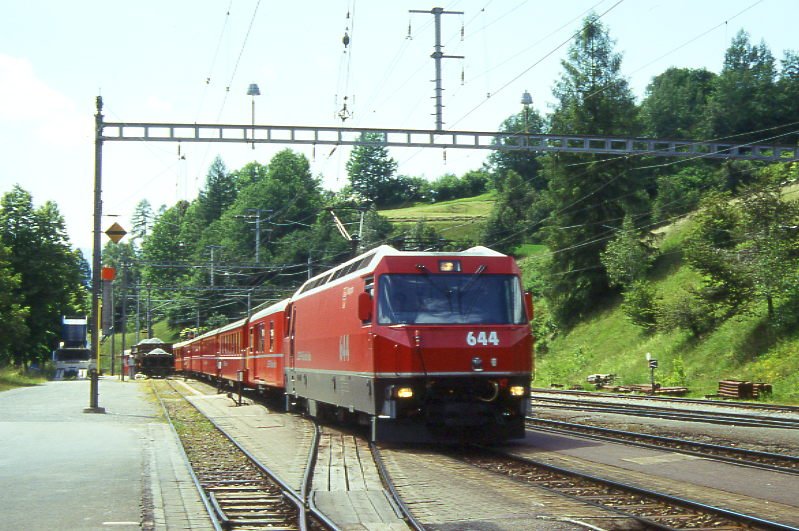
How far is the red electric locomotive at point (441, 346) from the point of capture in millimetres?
15711

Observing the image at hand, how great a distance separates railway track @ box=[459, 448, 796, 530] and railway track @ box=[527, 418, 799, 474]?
268 centimetres

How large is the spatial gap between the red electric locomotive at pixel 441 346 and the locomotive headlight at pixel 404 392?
2cm

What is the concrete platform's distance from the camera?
9.48 metres

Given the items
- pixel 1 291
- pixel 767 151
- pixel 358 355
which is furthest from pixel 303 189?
pixel 358 355

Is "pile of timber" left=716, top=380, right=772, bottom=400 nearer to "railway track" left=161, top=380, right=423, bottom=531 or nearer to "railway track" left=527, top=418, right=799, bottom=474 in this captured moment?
"railway track" left=527, top=418, right=799, bottom=474

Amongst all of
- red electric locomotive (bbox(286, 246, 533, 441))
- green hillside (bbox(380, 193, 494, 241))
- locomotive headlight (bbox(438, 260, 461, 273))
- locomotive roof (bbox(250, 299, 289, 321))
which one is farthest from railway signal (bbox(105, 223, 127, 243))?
green hillside (bbox(380, 193, 494, 241))

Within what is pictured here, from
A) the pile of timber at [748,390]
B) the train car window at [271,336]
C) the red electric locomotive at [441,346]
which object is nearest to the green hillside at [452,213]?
the pile of timber at [748,390]

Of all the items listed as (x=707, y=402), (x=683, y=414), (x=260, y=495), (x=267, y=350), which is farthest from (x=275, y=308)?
(x=260, y=495)

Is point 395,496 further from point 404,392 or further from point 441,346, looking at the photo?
point 441,346

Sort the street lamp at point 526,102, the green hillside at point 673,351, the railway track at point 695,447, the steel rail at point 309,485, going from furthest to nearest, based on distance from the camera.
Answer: the green hillside at point 673,351 < the street lamp at point 526,102 < the railway track at point 695,447 < the steel rail at point 309,485

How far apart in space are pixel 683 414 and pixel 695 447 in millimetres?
8601

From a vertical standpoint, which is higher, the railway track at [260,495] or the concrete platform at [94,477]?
the concrete platform at [94,477]

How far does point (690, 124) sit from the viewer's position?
11481 cm

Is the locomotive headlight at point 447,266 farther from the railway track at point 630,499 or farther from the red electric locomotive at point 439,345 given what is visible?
the railway track at point 630,499
